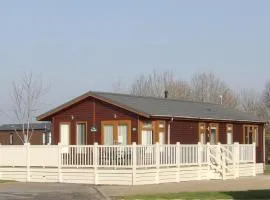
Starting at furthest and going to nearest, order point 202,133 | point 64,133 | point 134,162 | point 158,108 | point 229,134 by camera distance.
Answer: point 229,134
point 202,133
point 64,133
point 158,108
point 134,162

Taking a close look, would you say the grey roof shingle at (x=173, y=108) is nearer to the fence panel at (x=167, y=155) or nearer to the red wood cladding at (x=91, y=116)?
the red wood cladding at (x=91, y=116)

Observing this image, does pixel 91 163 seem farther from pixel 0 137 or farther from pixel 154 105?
pixel 0 137

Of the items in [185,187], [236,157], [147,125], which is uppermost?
[147,125]

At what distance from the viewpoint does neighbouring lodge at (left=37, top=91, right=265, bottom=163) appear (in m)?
30.2

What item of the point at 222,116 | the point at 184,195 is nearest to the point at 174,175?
the point at 184,195

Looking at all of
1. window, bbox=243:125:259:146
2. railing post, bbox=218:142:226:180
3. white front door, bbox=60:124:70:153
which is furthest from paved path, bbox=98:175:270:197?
window, bbox=243:125:259:146

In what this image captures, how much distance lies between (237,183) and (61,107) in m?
10.4

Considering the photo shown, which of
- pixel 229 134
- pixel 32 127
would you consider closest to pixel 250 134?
pixel 229 134

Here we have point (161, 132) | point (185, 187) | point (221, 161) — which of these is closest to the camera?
point (185, 187)

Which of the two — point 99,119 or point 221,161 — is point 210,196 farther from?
point 99,119

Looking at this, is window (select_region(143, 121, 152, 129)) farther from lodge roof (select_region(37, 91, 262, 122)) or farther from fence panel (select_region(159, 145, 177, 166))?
fence panel (select_region(159, 145, 177, 166))

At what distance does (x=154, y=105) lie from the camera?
32.8 meters

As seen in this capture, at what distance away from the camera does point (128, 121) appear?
3017 centimetres

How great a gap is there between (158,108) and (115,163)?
23.9ft
